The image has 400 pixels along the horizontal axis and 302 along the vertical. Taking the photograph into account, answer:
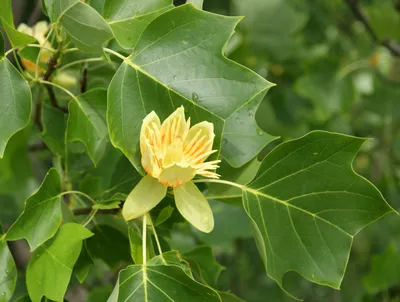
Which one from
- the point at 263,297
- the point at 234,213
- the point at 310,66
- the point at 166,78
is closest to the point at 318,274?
the point at 166,78

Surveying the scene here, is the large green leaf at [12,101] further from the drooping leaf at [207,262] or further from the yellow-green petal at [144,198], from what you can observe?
the drooping leaf at [207,262]

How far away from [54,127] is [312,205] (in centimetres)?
39

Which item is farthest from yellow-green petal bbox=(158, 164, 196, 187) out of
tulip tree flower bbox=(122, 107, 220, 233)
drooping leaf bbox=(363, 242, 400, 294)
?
drooping leaf bbox=(363, 242, 400, 294)

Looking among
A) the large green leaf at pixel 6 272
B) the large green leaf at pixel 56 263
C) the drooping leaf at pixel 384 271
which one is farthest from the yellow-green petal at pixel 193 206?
the drooping leaf at pixel 384 271

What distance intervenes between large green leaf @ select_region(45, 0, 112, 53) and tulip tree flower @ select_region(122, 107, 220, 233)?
0.34 feet

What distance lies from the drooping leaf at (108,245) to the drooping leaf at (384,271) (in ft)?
2.79

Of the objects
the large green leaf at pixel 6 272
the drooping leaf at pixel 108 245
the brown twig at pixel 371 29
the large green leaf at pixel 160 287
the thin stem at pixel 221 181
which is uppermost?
the thin stem at pixel 221 181

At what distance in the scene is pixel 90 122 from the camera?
87 cm

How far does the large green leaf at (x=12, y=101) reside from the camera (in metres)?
0.77

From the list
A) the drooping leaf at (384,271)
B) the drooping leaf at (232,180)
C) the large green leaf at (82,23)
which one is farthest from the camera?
the drooping leaf at (384,271)

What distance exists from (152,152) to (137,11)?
199 millimetres

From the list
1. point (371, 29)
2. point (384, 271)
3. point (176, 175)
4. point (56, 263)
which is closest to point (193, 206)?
point (176, 175)

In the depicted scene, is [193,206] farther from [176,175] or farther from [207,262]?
[207,262]

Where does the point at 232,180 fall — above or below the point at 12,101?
below
